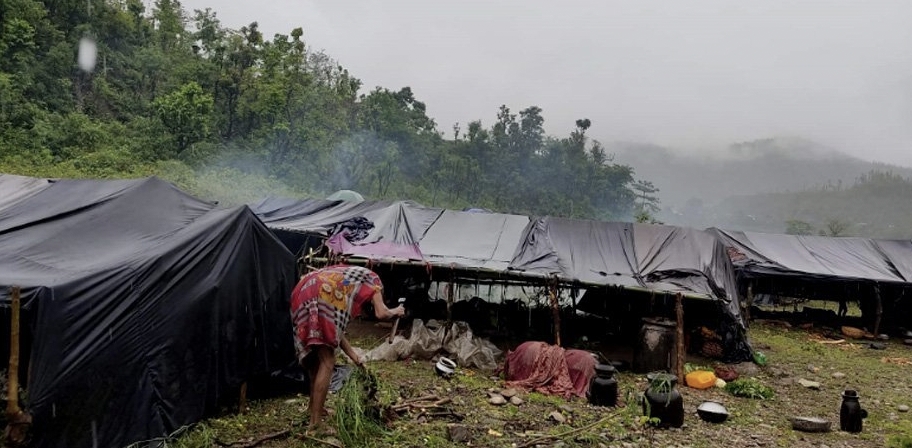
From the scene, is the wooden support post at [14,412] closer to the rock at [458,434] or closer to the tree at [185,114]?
the rock at [458,434]

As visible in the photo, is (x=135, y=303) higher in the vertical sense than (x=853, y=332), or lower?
higher

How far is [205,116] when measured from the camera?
22.8 meters

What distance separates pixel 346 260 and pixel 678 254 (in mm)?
5582

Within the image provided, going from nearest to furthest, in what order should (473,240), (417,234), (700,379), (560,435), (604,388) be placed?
(560,435) < (604,388) < (700,379) < (473,240) < (417,234)

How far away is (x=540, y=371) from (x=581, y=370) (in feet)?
1.66

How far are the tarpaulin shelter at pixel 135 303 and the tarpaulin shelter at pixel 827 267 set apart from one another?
32.0 feet

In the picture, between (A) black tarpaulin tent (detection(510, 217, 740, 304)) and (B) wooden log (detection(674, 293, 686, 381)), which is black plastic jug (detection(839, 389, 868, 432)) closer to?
(B) wooden log (detection(674, 293, 686, 381))

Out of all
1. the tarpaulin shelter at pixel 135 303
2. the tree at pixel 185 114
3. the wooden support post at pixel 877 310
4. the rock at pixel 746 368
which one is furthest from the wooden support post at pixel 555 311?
the tree at pixel 185 114

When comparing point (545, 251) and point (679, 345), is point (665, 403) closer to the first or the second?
point (679, 345)

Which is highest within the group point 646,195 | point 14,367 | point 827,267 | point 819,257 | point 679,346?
point 646,195

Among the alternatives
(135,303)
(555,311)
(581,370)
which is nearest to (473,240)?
(555,311)

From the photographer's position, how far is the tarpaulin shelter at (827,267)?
11.4m

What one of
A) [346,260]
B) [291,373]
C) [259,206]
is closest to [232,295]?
[291,373]

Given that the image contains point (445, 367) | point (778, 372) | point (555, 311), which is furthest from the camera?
point (778, 372)
